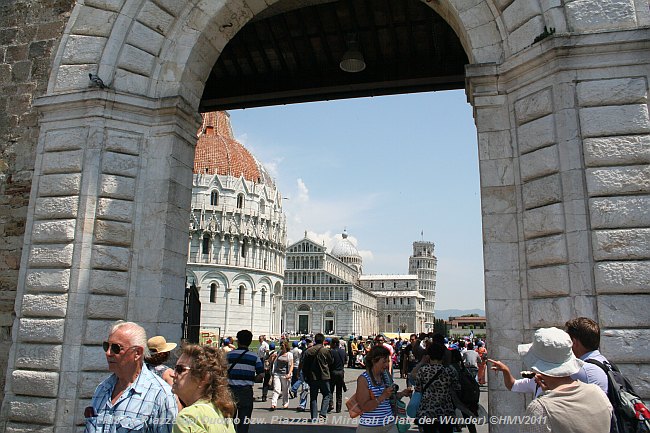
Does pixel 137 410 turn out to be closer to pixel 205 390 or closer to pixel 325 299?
pixel 205 390

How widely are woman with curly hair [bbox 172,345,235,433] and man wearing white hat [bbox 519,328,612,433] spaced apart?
5.48ft

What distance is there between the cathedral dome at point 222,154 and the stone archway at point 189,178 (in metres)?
69.8

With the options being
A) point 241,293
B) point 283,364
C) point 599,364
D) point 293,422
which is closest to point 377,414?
point 599,364

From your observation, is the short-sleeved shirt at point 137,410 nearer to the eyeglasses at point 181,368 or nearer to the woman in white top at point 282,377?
the eyeglasses at point 181,368

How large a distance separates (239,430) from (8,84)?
6.74m

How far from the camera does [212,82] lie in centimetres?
1253

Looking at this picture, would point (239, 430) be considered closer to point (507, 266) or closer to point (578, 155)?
point (507, 266)

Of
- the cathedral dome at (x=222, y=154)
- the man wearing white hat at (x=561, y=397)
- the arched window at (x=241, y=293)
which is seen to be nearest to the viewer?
the man wearing white hat at (x=561, y=397)

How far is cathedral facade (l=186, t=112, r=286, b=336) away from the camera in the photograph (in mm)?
76062

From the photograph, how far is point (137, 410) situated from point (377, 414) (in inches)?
107

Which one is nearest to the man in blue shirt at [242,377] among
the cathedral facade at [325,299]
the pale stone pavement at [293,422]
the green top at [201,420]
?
the pale stone pavement at [293,422]

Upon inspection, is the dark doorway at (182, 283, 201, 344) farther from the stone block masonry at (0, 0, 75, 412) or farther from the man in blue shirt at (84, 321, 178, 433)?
the man in blue shirt at (84, 321, 178, 433)

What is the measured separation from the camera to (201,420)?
2.95m

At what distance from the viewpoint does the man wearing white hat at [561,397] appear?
2.74 meters
